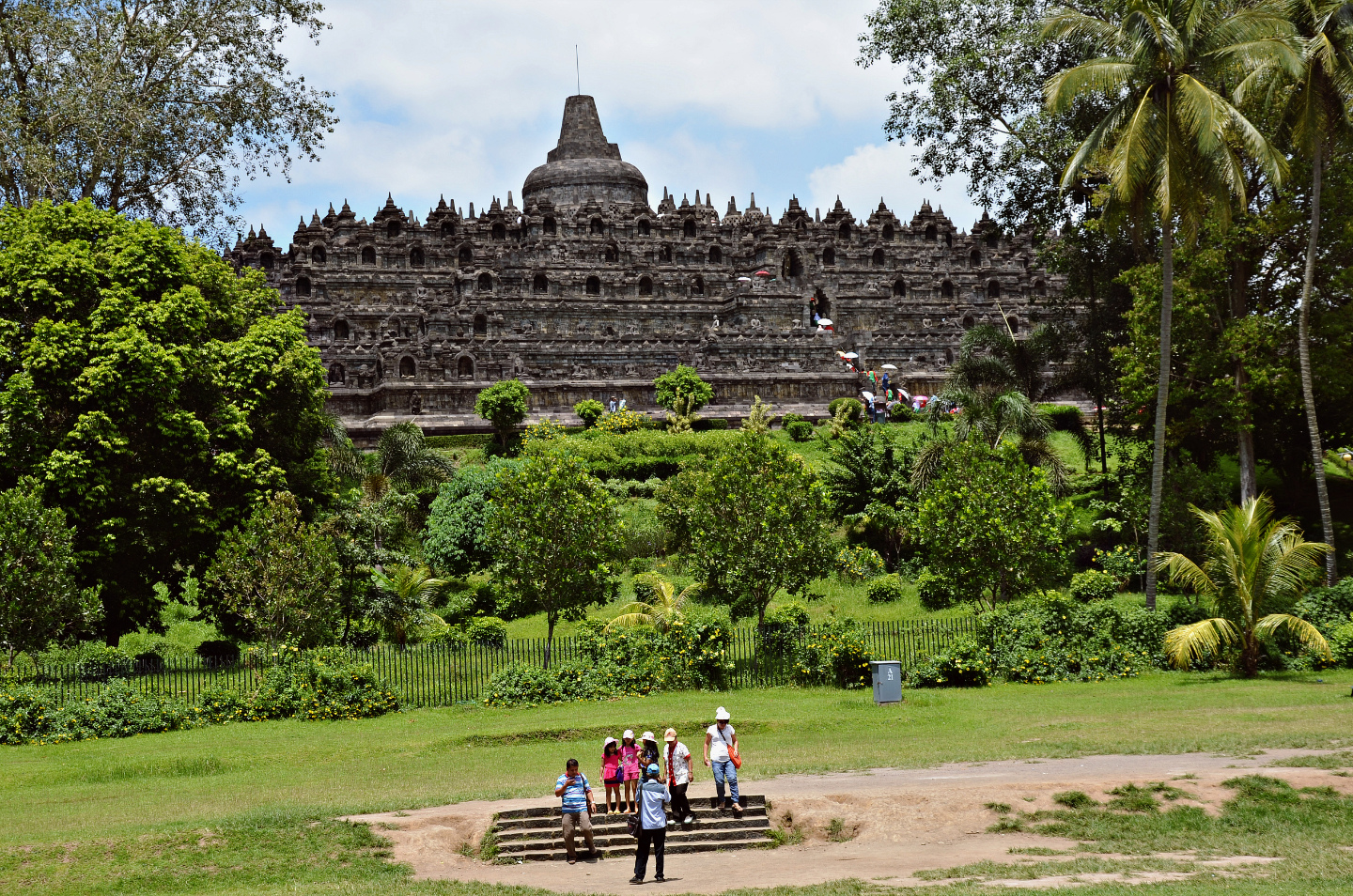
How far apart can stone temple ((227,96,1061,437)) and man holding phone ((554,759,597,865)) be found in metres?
38.7

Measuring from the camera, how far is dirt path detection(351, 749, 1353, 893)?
1434 centimetres

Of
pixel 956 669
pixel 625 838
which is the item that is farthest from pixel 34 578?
pixel 956 669

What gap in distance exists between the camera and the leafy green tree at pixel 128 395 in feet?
88.5

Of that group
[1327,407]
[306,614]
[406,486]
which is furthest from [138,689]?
[1327,407]

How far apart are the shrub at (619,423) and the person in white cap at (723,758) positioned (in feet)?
111

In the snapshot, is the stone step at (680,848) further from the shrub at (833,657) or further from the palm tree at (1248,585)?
the palm tree at (1248,585)

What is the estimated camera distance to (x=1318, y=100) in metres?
27.9

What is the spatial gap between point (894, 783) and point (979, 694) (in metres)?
8.68

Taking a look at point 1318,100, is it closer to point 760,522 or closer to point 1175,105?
point 1175,105

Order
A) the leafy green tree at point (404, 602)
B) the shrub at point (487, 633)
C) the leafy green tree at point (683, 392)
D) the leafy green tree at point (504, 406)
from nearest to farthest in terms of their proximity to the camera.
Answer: the shrub at point (487, 633)
the leafy green tree at point (404, 602)
the leafy green tree at point (504, 406)
the leafy green tree at point (683, 392)

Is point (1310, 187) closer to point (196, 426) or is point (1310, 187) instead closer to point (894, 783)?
point (894, 783)

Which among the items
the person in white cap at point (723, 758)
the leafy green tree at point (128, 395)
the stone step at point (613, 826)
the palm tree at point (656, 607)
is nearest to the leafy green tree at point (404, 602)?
the leafy green tree at point (128, 395)

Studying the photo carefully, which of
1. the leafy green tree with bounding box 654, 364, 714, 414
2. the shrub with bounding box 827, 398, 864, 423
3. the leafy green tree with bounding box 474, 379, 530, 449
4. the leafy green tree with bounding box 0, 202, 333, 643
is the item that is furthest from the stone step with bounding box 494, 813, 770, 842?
the leafy green tree with bounding box 654, 364, 714, 414

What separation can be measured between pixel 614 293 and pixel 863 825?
5660cm
